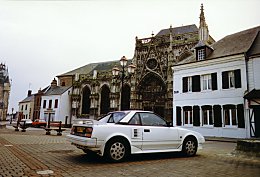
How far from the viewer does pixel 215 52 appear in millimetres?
21484

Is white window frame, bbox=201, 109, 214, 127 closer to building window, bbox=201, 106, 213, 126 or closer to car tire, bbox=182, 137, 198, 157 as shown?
building window, bbox=201, 106, 213, 126

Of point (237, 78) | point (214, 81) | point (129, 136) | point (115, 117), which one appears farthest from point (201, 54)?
point (129, 136)

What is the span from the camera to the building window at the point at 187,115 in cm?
2156

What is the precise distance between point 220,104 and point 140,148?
1460cm

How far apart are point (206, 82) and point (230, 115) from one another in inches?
151

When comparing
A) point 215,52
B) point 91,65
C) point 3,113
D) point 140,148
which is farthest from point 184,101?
point 3,113

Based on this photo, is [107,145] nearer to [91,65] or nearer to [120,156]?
[120,156]

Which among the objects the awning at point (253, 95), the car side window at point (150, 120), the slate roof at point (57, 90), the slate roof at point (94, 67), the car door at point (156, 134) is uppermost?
the slate roof at point (94, 67)

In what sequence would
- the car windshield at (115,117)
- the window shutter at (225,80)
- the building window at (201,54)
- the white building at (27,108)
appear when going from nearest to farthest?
the car windshield at (115,117) → the window shutter at (225,80) → the building window at (201,54) → the white building at (27,108)

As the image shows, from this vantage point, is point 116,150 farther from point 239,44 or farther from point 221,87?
point 239,44

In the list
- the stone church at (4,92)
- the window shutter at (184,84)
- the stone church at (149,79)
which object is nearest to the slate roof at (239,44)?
the window shutter at (184,84)

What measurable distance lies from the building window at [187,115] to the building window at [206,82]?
245 cm

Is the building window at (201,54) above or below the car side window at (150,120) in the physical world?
above

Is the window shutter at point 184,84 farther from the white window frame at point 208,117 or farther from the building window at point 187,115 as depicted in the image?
the white window frame at point 208,117
